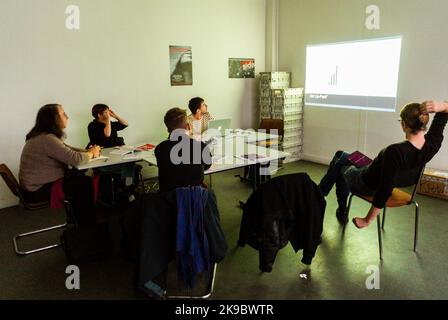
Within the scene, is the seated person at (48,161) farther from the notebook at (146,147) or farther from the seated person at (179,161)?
the seated person at (179,161)

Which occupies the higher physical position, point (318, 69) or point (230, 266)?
point (318, 69)

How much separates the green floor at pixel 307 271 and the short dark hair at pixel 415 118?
106cm

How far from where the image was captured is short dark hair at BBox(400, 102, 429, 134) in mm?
2477

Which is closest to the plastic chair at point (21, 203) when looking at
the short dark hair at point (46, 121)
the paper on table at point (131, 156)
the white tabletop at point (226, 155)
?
the short dark hair at point (46, 121)

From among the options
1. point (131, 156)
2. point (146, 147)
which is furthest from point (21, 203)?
point (146, 147)

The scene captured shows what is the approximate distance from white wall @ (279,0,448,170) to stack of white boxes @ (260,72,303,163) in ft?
0.53

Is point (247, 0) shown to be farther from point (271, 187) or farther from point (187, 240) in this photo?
point (187, 240)

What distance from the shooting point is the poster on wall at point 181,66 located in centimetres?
493

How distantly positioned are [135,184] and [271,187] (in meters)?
2.46

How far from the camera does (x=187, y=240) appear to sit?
2.11 meters

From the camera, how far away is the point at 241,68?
5.75 meters

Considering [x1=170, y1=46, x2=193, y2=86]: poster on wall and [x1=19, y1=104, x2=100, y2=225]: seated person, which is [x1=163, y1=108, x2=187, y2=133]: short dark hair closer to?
[x1=19, y1=104, x2=100, y2=225]: seated person

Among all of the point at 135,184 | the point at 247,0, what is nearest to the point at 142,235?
the point at 135,184

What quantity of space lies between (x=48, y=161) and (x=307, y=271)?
2311 millimetres
